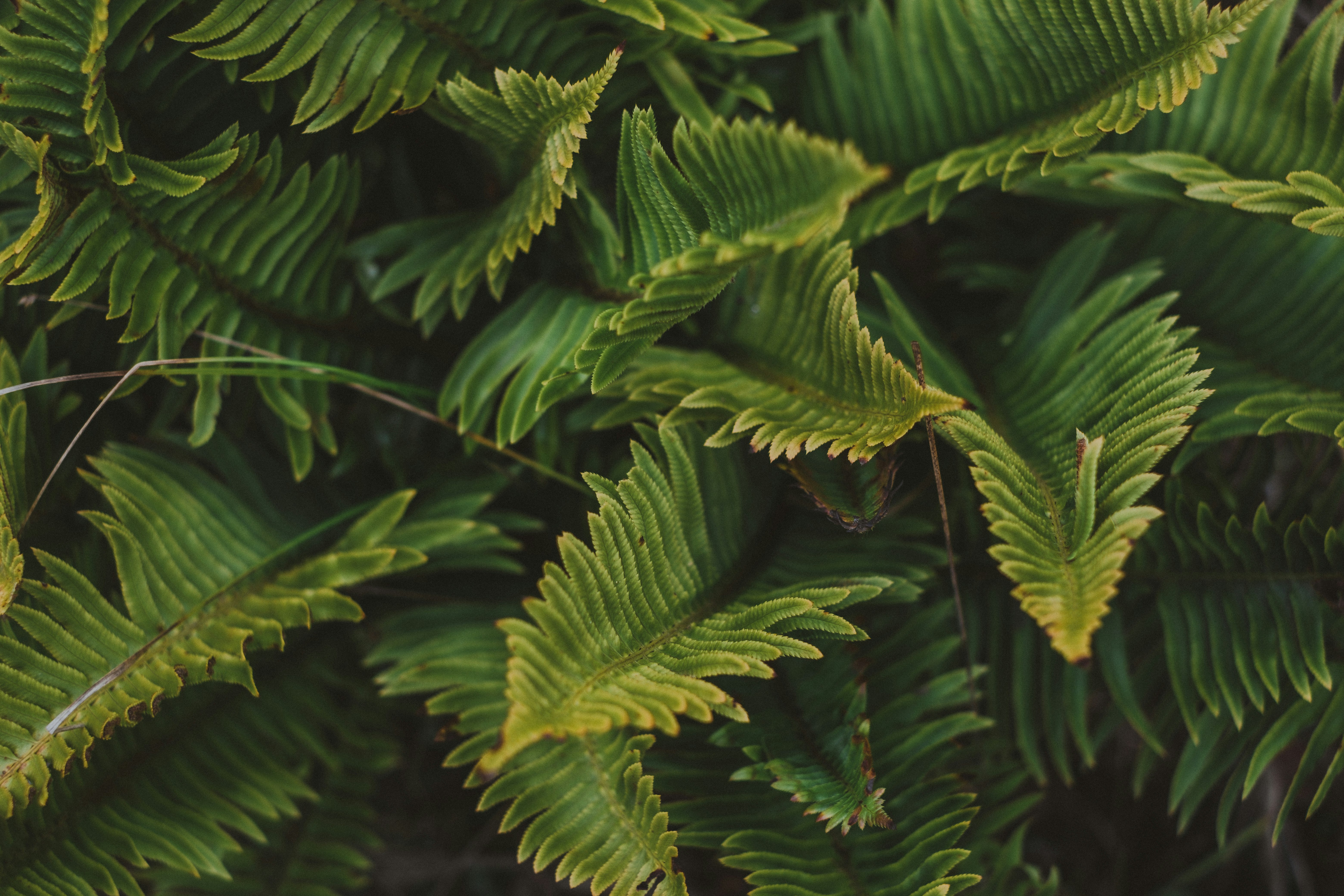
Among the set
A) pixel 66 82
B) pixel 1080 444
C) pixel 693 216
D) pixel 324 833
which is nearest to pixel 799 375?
pixel 693 216

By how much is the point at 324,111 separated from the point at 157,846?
4.22 ft

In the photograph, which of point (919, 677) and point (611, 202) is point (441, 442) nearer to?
point (611, 202)

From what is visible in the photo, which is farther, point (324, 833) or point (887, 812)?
point (324, 833)

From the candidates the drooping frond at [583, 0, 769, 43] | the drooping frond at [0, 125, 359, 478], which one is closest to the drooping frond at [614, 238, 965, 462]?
the drooping frond at [583, 0, 769, 43]

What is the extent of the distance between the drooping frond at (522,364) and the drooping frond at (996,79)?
1.98 feet

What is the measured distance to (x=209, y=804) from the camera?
1.62 m

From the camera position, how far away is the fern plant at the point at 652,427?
137 centimetres

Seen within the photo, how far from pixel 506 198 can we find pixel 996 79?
3.24 ft

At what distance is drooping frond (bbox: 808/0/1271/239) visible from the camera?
4.54 ft

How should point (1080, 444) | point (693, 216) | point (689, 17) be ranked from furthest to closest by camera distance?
point (689, 17) < point (693, 216) < point (1080, 444)

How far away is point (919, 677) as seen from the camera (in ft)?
5.95

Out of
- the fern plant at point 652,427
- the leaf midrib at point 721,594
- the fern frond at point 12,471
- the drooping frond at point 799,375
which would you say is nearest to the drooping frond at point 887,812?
the fern plant at point 652,427

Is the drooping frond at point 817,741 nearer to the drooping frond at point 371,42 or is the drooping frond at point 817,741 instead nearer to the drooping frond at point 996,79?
the drooping frond at point 996,79

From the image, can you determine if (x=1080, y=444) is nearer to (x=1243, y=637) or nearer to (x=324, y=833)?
(x=1243, y=637)
